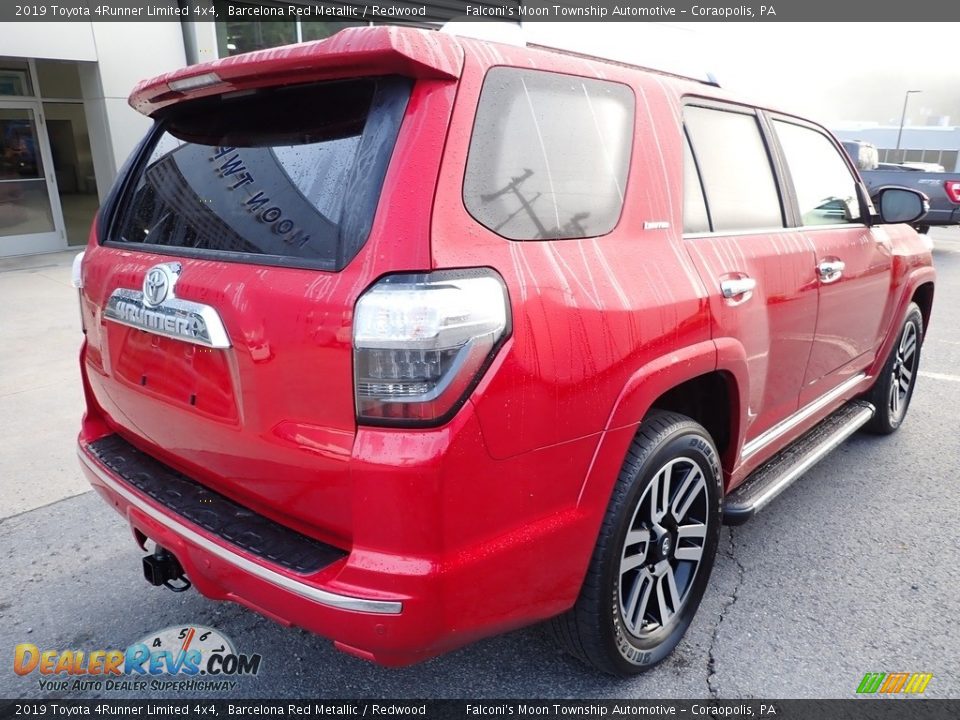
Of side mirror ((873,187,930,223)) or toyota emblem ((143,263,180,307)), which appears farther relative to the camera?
side mirror ((873,187,930,223))

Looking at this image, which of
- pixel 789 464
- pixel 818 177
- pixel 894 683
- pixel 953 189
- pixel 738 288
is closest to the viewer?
pixel 894 683

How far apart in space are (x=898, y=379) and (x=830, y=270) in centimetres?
184

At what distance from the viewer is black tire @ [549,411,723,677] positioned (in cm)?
204

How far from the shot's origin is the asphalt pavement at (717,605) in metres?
2.32

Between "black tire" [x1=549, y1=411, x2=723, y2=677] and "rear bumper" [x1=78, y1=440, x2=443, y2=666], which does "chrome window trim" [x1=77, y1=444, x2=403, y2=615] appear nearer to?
"rear bumper" [x1=78, y1=440, x2=443, y2=666]

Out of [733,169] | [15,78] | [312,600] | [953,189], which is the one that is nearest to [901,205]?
[733,169]

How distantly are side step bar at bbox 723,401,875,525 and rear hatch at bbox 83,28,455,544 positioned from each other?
1621mm

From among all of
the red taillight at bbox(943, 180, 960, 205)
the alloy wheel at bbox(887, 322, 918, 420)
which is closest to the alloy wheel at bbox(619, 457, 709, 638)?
the alloy wheel at bbox(887, 322, 918, 420)

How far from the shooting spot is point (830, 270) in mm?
3105

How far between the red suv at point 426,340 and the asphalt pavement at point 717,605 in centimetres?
27

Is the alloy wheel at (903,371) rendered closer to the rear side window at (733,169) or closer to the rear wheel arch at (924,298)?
the rear wheel arch at (924,298)

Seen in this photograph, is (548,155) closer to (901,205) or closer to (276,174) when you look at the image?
(276,174)

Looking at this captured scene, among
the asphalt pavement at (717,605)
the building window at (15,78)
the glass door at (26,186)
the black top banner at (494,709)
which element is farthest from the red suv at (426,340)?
the building window at (15,78)

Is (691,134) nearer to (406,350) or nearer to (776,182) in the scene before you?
(776,182)
